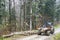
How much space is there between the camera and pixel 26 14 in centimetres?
338

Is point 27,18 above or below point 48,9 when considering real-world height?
below

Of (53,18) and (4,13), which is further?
(4,13)

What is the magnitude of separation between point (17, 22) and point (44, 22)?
2.21 feet

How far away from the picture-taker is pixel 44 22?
290 cm

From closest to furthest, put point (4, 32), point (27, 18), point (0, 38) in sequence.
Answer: point (0, 38) → point (4, 32) → point (27, 18)

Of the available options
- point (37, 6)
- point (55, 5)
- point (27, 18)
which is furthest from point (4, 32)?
point (55, 5)

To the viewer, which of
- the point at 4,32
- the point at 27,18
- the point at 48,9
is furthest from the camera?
the point at 27,18

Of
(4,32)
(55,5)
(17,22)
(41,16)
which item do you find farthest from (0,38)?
(55,5)

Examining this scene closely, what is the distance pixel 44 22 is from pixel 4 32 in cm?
79

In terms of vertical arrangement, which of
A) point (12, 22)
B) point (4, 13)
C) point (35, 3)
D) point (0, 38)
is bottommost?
point (0, 38)

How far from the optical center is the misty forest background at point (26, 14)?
291 centimetres

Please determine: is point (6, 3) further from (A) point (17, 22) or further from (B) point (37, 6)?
(B) point (37, 6)

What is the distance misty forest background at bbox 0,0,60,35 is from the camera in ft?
9.53

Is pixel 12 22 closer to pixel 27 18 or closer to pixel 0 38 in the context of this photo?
pixel 27 18
